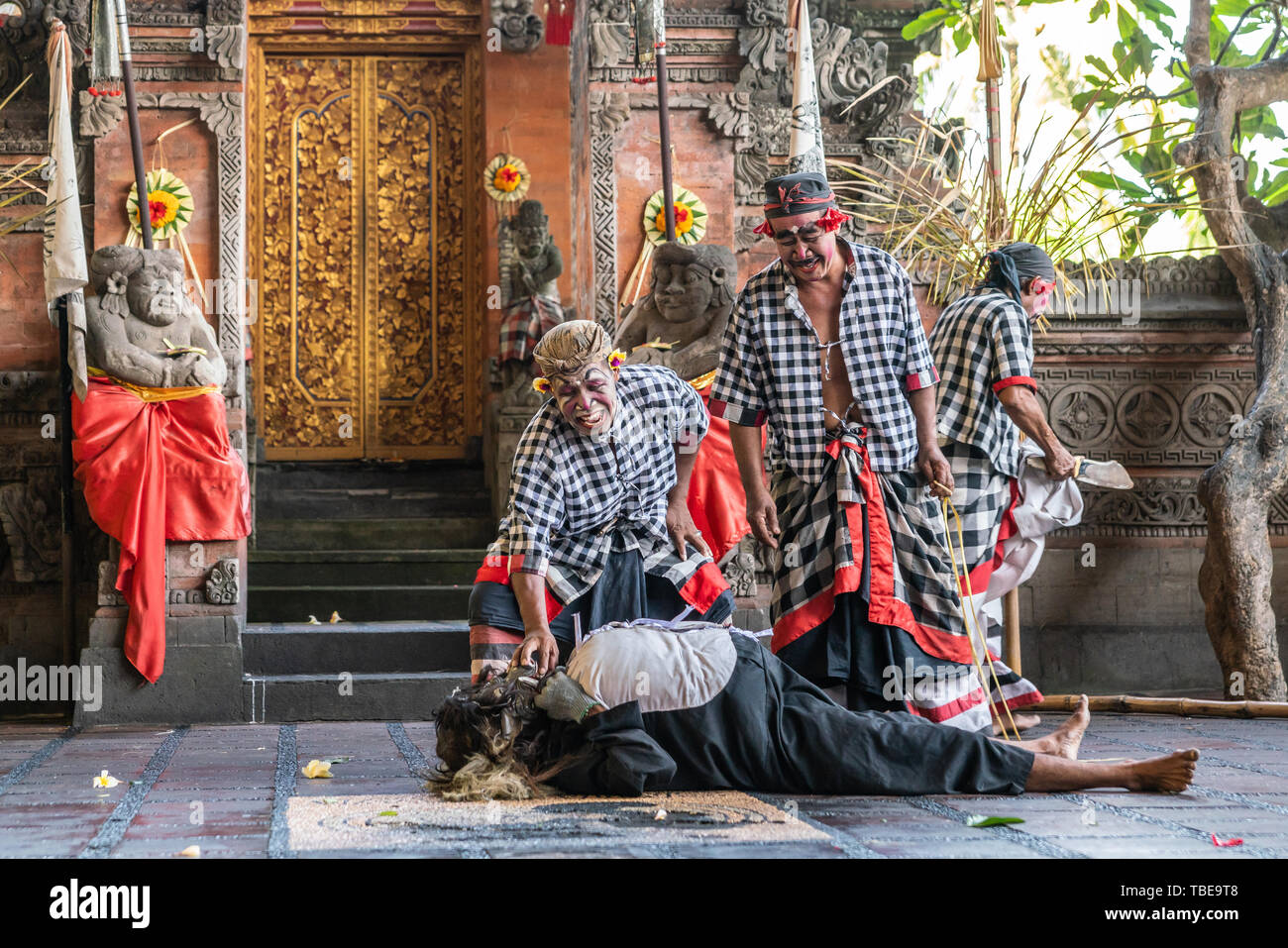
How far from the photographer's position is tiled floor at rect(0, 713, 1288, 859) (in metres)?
3.19

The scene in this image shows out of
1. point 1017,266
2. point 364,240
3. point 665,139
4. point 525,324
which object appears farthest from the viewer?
point 364,240

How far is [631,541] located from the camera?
4.46 m

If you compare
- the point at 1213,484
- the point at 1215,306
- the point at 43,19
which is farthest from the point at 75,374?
the point at 1215,306

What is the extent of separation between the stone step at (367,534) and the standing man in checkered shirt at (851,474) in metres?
4.47

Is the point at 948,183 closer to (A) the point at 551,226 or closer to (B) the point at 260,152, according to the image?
(A) the point at 551,226

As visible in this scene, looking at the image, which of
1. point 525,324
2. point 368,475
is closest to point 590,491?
point 525,324

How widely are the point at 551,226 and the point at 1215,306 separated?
15.2ft

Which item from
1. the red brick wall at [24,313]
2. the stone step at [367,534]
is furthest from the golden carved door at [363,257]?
the red brick wall at [24,313]

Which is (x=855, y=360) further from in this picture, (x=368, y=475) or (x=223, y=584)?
(x=368, y=475)

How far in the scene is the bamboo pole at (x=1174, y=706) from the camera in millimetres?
6297

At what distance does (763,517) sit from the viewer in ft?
14.8

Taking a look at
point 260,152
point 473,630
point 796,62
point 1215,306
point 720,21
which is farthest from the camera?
point 260,152

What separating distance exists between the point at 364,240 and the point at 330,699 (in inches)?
186

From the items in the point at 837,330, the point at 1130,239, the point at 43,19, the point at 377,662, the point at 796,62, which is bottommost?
the point at 377,662
